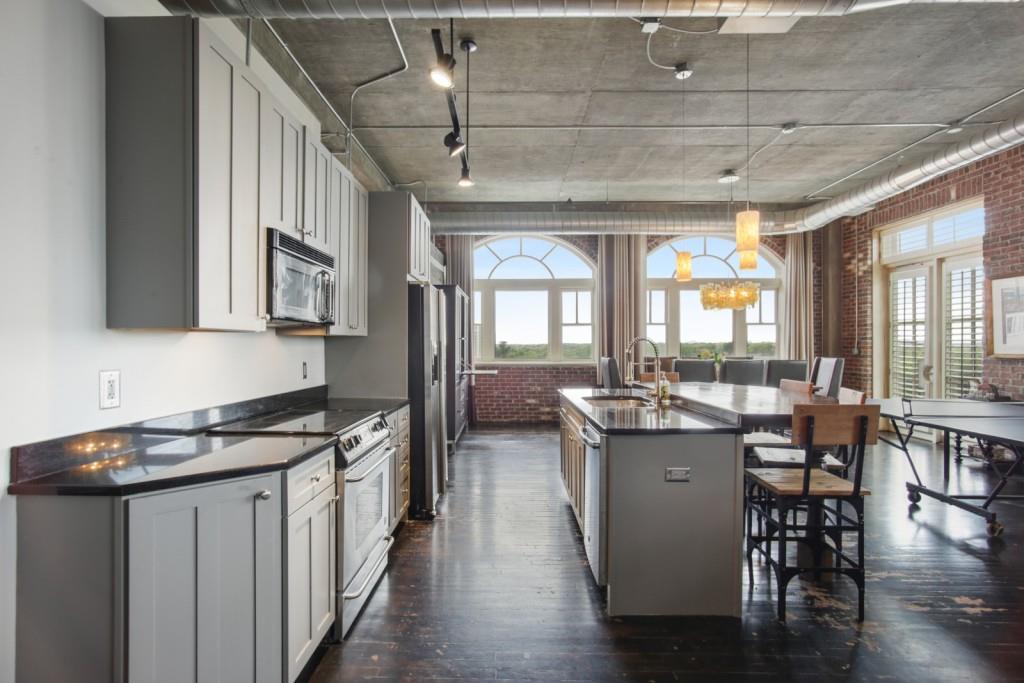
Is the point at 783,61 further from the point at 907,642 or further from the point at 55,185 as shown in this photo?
the point at 55,185

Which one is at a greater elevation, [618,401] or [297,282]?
[297,282]

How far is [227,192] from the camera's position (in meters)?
2.06

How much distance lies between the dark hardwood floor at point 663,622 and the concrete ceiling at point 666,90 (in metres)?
3.23

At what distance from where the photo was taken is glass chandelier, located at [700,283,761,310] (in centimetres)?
636

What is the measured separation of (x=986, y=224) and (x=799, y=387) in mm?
3333

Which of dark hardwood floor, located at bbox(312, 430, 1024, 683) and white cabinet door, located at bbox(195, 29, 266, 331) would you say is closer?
white cabinet door, located at bbox(195, 29, 266, 331)

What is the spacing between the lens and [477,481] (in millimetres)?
4770

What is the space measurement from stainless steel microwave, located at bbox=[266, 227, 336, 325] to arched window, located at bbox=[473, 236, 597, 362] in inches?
205

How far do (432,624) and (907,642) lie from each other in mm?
2089

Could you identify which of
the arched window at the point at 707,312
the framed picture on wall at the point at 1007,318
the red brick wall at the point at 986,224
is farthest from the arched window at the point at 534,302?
the framed picture on wall at the point at 1007,318

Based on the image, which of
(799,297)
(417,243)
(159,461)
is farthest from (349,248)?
(799,297)

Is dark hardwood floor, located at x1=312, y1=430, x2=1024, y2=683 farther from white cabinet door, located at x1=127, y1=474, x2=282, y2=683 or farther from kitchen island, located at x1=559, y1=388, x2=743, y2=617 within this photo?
white cabinet door, located at x1=127, y1=474, x2=282, y2=683

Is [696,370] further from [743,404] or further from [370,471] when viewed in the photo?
[370,471]

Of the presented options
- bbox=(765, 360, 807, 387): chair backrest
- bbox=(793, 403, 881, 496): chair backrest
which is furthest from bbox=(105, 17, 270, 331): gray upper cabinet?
bbox=(765, 360, 807, 387): chair backrest
